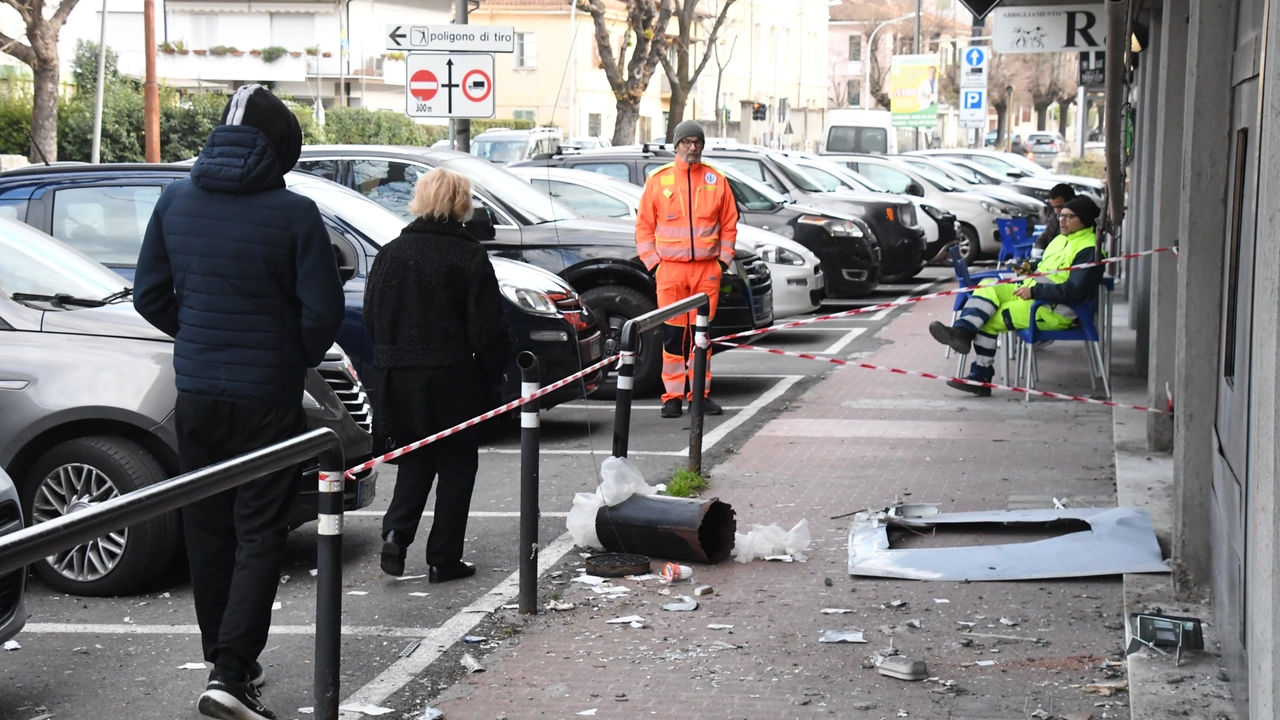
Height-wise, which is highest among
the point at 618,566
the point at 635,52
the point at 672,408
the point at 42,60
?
the point at 635,52

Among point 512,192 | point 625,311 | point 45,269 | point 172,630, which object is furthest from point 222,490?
point 512,192

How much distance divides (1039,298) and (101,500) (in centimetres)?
697

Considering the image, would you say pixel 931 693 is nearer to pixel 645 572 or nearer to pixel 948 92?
pixel 645 572

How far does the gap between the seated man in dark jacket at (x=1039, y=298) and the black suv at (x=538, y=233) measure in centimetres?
201

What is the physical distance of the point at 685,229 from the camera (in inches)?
419

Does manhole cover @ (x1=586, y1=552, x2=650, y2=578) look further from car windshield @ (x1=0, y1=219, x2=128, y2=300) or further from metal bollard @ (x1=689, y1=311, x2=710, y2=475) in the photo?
car windshield @ (x1=0, y1=219, x2=128, y2=300)

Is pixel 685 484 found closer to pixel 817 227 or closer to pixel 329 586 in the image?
pixel 329 586

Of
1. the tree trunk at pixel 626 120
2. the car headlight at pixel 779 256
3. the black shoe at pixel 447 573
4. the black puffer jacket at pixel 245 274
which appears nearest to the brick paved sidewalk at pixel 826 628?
the black shoe at pixel 447 573

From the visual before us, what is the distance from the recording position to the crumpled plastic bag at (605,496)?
281 inches

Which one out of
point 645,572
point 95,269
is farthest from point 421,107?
point 645,572

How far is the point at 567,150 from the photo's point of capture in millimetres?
18875

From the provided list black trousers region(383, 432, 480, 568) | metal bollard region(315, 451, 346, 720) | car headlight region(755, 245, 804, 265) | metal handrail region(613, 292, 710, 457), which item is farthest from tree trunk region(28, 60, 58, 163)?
metal bollard region(315, 451, 346, 720)

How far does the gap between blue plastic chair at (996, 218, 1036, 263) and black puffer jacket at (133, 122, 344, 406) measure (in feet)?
48.5

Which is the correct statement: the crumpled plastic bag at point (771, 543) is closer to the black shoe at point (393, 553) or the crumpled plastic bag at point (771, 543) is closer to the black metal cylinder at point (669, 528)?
the black metal cylinder at point (669, 528)
